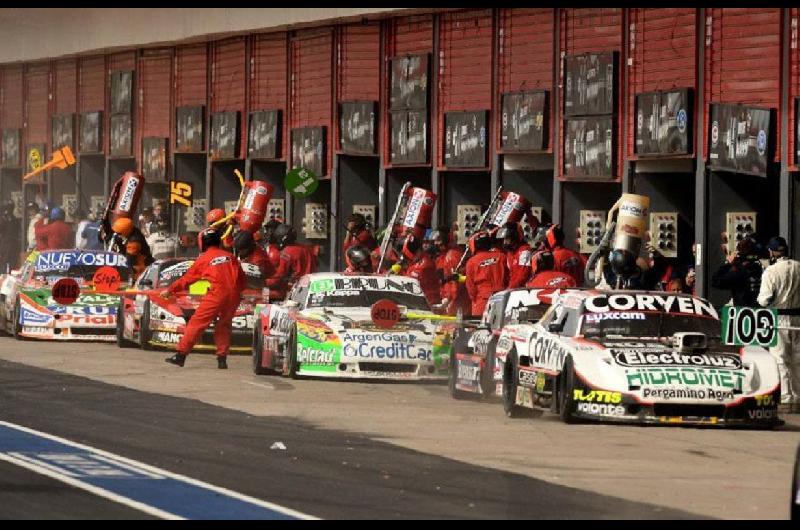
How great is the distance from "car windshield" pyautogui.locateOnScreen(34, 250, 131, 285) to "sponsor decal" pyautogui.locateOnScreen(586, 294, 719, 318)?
1377cm

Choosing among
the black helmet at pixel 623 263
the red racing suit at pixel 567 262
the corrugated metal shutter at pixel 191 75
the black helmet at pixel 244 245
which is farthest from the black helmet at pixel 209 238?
the corrugated metal shutter at pixel 191 75

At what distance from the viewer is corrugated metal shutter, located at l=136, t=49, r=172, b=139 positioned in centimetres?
4984

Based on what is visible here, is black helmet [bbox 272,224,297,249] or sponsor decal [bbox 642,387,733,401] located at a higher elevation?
black helmet [bbox 272,224,297,249]

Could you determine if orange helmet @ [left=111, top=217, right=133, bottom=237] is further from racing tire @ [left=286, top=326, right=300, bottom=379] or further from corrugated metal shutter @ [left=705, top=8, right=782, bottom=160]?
racing tire @ [left=286, top=326, right=300, bottom=379]

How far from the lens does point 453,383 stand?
22.3 m

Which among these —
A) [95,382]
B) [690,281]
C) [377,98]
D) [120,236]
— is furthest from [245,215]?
[95,382]

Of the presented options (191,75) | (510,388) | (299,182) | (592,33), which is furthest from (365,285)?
(191,75)

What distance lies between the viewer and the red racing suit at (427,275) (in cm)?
2852

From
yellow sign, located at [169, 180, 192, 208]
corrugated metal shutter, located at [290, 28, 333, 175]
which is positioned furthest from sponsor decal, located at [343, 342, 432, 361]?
yellow sign, located at [169, 180, 192, 208]

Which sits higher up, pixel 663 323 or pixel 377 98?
pixel 377 98

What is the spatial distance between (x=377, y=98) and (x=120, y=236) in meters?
6.34

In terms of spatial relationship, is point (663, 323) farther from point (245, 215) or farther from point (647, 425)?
point (245, 215)

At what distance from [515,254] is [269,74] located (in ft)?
59.9

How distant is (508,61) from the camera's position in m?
34.4
